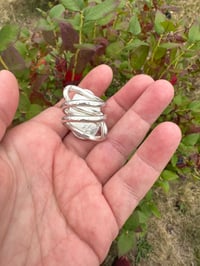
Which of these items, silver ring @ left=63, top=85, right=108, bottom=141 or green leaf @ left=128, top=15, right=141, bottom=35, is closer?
silver ring @ left=63, top=85, right=108, bottom=141

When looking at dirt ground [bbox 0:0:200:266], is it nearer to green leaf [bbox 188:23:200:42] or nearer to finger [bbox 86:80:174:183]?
green leaf [bbox 188:23:200:42]

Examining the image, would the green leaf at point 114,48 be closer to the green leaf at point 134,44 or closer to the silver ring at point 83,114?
the green leaf at point 134,44

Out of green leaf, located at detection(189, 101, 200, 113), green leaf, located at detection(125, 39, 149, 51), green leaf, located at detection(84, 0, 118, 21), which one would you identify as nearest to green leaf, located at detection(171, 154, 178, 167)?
green leaf, located at detection(189, 101, 200, 113)

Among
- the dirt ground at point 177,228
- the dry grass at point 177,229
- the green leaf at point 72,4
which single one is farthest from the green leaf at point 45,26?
the dry grass at point 177,229

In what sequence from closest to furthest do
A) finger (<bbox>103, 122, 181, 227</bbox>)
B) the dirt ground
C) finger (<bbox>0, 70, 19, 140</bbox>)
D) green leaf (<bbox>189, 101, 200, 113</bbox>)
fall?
finger (<bbox>0, 70, 19, 140</bbox>), finger (<bbox>103, 122, 181, 227</bbox>), green leaf (<bbox>189, 101, 200, 113</bbox>), the dirt ground

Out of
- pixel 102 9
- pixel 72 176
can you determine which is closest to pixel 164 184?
pixel 72 176

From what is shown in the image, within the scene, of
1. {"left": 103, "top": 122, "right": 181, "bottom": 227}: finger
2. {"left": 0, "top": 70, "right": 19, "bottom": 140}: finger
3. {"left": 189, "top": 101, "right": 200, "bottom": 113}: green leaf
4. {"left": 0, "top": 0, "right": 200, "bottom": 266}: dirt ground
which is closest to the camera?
{"left": 0, "top": 70, "right": 19, "bottom": 140}: finger

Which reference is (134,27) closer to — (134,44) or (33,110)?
(134,44)
